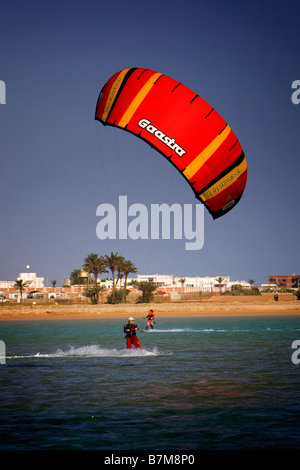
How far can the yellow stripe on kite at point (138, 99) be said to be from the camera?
24750 millimetres

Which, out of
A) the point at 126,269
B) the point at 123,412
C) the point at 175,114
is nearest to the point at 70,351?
the point at 175,114

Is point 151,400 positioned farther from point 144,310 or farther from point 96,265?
point 96,265

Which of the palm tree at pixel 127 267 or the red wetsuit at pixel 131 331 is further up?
the palm tree at pixel 127 267

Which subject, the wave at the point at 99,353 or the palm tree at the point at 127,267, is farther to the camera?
the palm tree at the point at 127,267

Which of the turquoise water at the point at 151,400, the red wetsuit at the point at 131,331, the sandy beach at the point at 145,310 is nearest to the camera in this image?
the turquoise water at the point at 151,400

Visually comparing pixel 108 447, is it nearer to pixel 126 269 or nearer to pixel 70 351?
pixel 70 351

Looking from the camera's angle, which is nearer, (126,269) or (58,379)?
(58,379)

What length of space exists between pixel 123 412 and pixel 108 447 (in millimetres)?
3622

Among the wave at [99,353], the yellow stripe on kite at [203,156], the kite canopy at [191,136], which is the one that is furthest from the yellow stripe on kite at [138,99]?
the wave at [99,353]

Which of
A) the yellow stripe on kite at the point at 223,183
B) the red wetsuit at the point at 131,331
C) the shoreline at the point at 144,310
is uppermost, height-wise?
the yellow stripe on kite at the point at 223,183

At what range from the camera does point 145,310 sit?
3359 inches

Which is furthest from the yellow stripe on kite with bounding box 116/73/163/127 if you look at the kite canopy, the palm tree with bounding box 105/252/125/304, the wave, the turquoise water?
the palm tree with bounding box 105/252/125/304

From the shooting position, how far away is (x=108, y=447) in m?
12.2

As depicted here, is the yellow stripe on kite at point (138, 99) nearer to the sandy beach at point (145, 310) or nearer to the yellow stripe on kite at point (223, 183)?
the yellow stripe on kite at point (223, 183)
